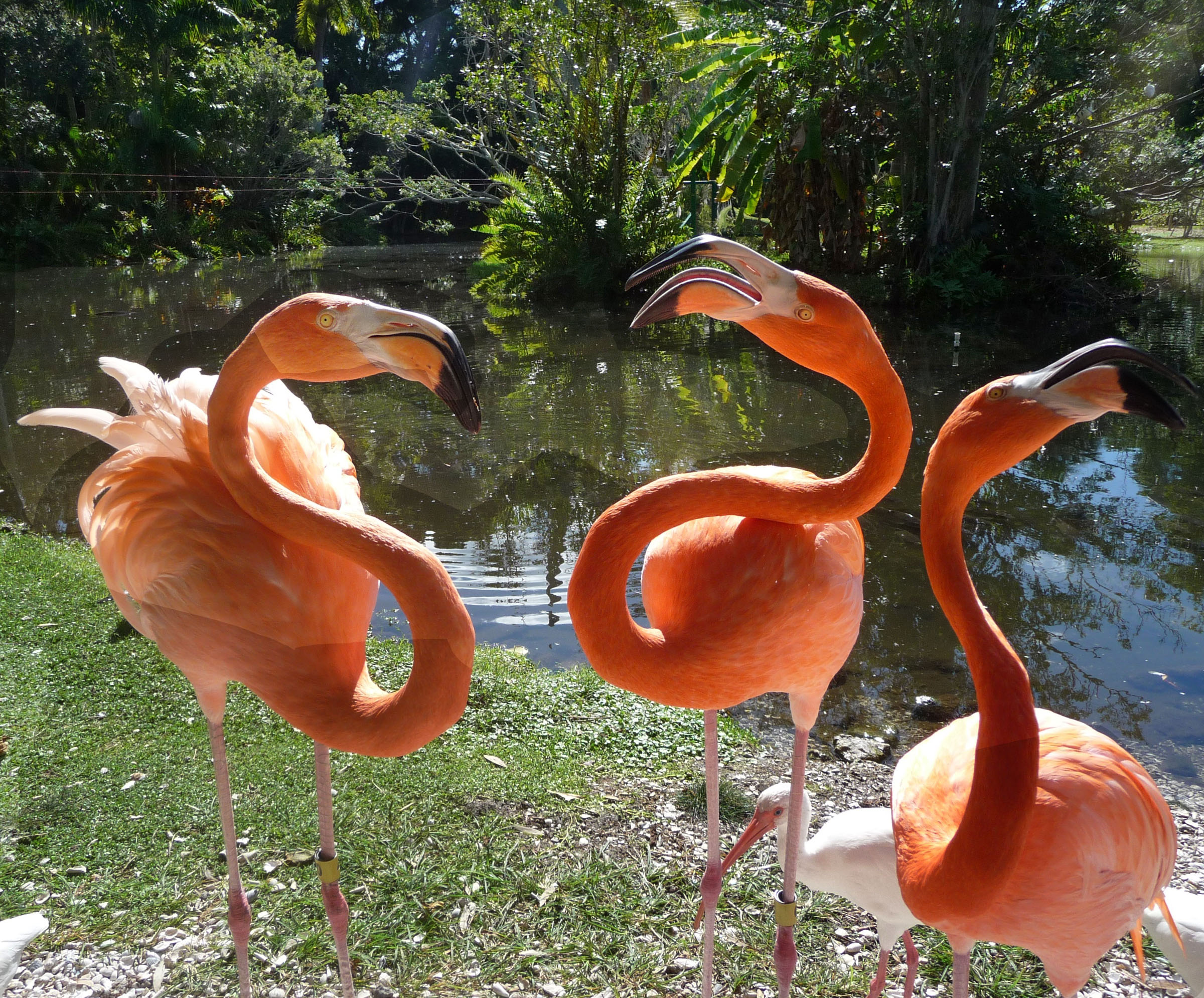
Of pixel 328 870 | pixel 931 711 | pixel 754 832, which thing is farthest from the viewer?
pixel 931 711

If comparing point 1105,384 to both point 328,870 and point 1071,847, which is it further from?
point 328,870

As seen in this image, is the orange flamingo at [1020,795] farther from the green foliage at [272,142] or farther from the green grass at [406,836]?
the green foliage at [272,142]

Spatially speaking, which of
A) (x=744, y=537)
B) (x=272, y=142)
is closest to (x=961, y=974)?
(x=744, y=537)

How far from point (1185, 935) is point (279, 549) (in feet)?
5.27

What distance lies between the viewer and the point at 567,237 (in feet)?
17.3

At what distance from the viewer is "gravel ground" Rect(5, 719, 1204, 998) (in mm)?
1647

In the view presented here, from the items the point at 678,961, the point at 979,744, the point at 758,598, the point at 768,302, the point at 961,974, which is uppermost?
the point at 768,302

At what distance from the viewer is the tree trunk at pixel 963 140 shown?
3404 millimetres

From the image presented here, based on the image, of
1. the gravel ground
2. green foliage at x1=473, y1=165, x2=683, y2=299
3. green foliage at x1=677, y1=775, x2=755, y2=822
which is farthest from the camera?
green foliage at x1=473, y1=165, x2=683, y2=299

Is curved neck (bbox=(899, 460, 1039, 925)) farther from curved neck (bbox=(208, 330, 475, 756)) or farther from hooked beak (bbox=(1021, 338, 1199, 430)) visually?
curved neck (bbox=(208, 330, 475, 756))

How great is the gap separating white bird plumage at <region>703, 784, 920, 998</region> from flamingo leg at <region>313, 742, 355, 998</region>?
724 mm

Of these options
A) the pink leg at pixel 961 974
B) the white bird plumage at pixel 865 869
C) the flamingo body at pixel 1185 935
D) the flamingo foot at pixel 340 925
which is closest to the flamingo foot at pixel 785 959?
the white bird plumage at pixel 865 869

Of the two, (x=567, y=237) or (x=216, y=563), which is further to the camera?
(x=567, y=237)

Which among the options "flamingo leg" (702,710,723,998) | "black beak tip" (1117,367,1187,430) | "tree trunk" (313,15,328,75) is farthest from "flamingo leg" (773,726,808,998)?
"tree trunk" (313,15,328,75)
